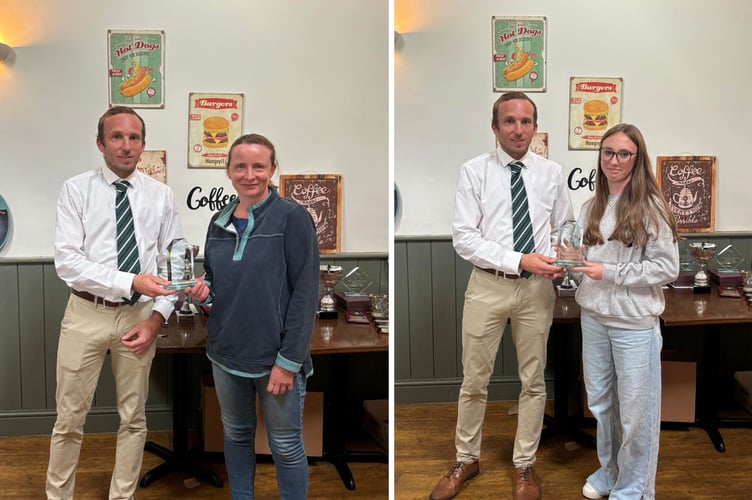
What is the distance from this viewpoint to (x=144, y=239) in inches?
87.3

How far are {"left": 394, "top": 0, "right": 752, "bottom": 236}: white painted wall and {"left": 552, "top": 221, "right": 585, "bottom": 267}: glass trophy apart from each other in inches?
4.6

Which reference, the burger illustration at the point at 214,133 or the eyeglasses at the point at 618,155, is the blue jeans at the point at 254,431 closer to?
the burger illustration at the point at 214,133

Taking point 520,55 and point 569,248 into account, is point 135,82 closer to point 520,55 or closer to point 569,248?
point 520,55

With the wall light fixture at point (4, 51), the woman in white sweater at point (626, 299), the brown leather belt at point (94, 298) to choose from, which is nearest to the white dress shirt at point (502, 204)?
the woman in white sweater at point (626, 299)

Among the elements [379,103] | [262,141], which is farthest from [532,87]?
[262,141]

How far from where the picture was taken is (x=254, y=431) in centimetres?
233

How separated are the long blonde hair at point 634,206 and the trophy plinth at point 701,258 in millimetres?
141

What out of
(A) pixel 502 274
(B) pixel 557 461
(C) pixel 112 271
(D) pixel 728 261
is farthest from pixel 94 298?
(D) pixel 728 261

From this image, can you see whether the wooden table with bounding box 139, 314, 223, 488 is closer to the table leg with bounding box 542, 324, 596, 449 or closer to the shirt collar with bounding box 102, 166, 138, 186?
the shirt collar with bounding box 102, 166, 138, 186

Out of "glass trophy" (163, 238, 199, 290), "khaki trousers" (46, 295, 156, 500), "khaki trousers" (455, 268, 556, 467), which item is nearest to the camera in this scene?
"glass trophy" (163, 238, 199, 290)

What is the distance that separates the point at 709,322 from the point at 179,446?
178 centimetres

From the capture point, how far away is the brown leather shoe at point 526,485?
2492 millimetres

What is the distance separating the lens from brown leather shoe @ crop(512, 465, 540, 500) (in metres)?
2.49

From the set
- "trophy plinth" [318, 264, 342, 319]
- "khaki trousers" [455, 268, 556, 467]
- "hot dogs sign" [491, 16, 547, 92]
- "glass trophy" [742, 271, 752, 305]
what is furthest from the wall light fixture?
"glass trophy" [742, 271, 752, 305]
